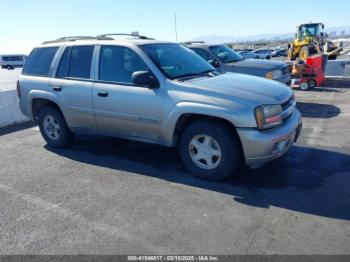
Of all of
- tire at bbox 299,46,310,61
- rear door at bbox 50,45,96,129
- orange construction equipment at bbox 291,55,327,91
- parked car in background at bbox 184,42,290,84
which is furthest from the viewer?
tire at bbox 299,46,310,61

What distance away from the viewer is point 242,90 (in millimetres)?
4652

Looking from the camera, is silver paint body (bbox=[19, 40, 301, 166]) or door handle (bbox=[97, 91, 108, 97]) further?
door handle (bbox=[97, 91, 108, 97])

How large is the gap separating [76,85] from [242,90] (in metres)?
2.70

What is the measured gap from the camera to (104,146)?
6.66 metres

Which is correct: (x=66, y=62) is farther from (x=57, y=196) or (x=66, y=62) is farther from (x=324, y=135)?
(x=324, y=135)

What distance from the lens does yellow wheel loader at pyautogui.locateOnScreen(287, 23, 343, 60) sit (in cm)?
2372

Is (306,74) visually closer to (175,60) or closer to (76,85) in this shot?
(175,60)

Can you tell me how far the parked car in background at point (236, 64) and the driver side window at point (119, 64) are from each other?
172 inches

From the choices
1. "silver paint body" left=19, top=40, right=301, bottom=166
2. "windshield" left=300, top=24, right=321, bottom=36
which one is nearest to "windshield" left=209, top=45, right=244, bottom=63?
"silver paint body" left=19, top=40, right=301, bottom=166

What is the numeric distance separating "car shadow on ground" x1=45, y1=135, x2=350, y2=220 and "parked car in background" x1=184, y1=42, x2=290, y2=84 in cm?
382

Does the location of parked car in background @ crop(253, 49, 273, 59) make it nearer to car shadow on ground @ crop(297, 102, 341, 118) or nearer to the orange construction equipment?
the orange construction equipment

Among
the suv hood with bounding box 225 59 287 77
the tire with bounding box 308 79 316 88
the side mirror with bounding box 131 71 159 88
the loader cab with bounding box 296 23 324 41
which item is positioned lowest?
the tire with bounding box 308 79 316 88

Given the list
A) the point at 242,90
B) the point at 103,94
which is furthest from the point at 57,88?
the point at 242,90

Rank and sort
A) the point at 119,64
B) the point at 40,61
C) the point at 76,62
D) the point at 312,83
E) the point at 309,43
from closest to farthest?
the point at 119,64 → the point at 76,62 → the point at 40,61 → the point at 312,83 → the point at 309,43
